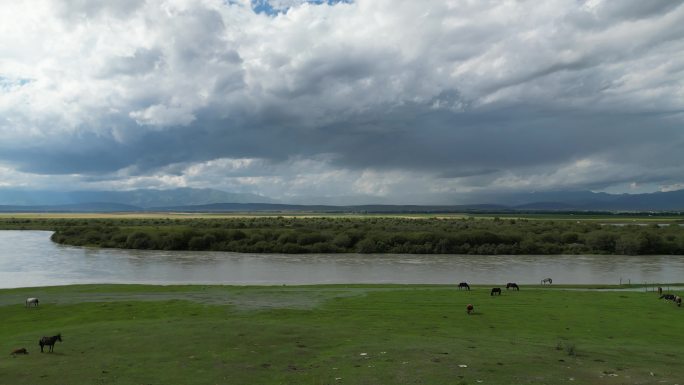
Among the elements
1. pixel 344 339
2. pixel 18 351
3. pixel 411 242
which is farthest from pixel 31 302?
pixel 411 242

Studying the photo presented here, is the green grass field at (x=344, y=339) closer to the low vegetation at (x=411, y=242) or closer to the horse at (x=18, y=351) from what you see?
the horse at (x=18, y=351)

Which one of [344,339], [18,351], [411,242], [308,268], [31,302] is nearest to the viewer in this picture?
[18,351]

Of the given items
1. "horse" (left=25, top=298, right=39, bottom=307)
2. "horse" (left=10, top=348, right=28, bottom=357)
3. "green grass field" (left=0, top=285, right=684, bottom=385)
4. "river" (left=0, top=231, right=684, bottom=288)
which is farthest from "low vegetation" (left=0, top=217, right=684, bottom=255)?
"horse" (left=10, top=348, right=28, bottom=357)

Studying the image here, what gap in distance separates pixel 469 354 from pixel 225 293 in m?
20.8

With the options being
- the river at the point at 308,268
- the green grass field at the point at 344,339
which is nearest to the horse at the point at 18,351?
the green grass field at the point at 344,339

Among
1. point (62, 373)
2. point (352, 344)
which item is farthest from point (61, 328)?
point (352, 344)

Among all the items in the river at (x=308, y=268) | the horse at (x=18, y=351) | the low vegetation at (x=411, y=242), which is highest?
the horse at (x=18, y=351)

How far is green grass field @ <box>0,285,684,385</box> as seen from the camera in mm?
12930

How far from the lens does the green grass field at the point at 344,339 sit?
12.9m

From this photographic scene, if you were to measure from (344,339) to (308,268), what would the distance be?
39.3 meters

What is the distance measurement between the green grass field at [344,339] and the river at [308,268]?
15.9 meters

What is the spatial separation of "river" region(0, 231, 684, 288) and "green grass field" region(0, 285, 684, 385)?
15871 mm

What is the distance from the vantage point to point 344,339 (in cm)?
1722

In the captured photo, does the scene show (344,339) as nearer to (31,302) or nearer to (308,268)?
(31,302)
